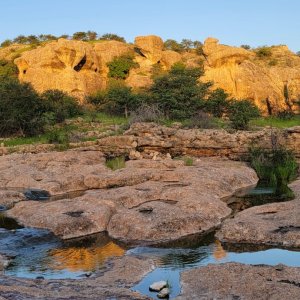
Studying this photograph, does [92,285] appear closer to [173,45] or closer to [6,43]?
[173,45]

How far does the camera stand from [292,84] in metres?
45.7

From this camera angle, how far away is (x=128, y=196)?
13.8 metres

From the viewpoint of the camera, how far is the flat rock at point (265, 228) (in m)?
10.2

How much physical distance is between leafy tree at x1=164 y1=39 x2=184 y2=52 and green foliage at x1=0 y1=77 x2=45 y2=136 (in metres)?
33.8

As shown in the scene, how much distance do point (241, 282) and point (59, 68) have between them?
140 feet

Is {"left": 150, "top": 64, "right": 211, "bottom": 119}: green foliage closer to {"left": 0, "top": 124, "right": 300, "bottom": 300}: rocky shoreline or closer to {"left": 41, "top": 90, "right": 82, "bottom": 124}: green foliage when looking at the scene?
{"left": 41, "top": 90, "right": 82, "bottom": 124}: green foliage

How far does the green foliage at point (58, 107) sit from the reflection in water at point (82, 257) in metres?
20.3

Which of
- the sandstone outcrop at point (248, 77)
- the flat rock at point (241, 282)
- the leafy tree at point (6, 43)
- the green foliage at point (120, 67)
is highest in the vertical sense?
the leafy tree at point (6, 43)

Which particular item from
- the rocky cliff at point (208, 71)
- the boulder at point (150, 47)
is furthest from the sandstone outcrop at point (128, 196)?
the boulder at point (150, 47)

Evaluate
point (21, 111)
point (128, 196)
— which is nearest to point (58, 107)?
point (21, 111)

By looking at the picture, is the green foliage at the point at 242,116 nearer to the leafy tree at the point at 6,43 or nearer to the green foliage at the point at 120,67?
the green foliage at the point at 120,67

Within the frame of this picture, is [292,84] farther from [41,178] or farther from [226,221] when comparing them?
[226,221]

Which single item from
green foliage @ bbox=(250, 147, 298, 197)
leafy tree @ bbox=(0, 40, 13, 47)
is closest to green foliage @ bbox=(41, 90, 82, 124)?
green foliage @ bbox=(250, 147, 298, 197)

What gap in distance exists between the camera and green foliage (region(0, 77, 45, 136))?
2793 cm
